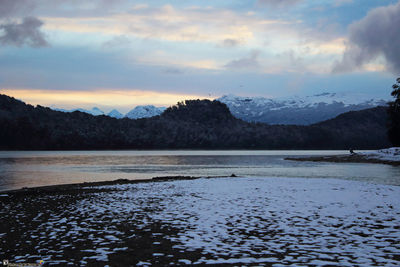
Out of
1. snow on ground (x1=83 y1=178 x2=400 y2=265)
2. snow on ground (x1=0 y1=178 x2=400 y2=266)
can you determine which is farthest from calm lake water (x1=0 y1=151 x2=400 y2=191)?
snow on ground (x1=0 y1=178 x2=400 y2=266)

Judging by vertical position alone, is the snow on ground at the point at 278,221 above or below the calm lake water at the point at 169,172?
above

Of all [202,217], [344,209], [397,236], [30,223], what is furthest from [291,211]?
[30,223]

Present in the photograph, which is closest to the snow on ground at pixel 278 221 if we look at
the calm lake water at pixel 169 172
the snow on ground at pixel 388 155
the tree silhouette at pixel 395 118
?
the calm lake water at pixel 169 172

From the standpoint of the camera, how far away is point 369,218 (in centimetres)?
2077

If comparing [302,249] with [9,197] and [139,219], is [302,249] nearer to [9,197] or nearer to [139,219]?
[139,219]

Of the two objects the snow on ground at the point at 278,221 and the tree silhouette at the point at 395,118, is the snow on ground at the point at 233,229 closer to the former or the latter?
the snow on ground at the point at 278,221

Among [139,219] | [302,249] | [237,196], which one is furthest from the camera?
[237,196]

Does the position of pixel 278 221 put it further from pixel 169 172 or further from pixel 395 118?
pixel 395 118

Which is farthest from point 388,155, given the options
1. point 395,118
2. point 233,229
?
point 233,229

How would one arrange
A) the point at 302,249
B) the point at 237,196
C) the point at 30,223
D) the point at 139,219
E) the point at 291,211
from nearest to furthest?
the point at 302,249, the point at 30,223, the point at 139,219, the point at 291,211, the point at 237,196

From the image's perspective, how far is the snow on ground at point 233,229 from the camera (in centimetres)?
1390

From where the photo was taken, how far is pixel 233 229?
1819 cm

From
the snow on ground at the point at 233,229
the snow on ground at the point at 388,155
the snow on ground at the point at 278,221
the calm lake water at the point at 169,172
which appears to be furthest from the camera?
the snow on ground at the point at 388,155

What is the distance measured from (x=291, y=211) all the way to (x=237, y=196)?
7572mm
